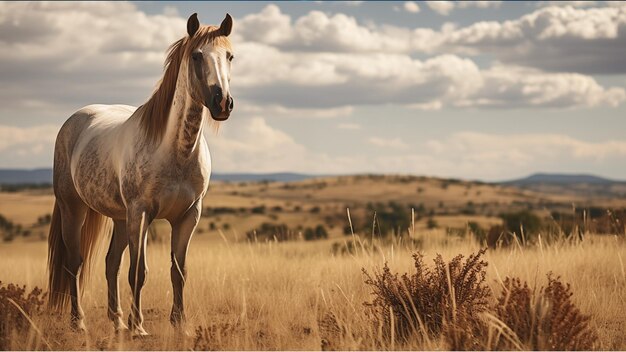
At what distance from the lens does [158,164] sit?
6.40 meters

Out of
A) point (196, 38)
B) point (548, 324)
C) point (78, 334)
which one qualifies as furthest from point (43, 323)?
point (548, 324)

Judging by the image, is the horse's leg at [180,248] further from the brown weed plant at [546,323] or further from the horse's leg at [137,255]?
the brown weed plant at [546,323]

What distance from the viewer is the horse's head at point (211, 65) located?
18.6 feet

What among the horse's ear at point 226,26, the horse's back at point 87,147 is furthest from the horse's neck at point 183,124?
the horse's back at point 87,147

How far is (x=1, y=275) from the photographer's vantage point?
12.2 metres

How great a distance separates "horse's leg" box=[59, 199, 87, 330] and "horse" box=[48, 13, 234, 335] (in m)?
0.01

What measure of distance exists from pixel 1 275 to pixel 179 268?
701cm

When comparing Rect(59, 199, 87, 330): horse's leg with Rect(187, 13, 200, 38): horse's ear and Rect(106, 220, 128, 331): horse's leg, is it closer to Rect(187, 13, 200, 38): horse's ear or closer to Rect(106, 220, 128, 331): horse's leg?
Rect(106, 220, 128, 331): horse's leg

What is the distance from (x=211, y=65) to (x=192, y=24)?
60cm

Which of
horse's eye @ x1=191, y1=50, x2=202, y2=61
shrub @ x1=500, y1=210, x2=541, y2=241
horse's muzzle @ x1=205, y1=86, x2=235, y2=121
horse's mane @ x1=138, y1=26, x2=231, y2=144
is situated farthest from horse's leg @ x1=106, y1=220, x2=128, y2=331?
shrub @ x1=500, y1=210, x2=541, y2=241

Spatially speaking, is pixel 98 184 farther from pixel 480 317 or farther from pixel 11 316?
pixel 480 317

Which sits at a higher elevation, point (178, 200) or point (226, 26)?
point (226, 26)

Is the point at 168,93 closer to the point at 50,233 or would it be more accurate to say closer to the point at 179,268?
the point at 179,268

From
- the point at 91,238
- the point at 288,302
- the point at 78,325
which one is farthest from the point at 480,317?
the point at 91,238
